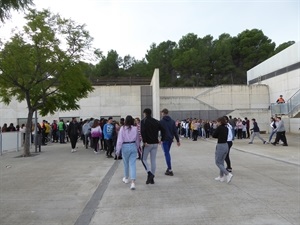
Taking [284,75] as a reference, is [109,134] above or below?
below

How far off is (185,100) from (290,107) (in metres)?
11.4

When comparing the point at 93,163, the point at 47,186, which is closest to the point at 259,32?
the point at 93,163

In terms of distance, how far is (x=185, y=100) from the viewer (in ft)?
123

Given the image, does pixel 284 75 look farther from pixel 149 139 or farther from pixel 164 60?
pixel 164 60

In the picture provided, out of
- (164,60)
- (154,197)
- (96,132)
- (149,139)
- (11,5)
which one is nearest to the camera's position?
(11,5)

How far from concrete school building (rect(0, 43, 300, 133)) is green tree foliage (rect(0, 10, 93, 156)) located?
1794 cm

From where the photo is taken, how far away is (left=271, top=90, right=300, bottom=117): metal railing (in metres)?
28.3

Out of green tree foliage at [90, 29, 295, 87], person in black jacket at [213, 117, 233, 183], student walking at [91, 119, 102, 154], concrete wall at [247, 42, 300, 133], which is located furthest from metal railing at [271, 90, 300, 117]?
green tree foliage at [90, 29, 295, 87]

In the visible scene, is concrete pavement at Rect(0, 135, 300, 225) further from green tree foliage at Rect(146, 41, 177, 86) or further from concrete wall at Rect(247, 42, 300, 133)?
green tree foliage at Rect(146, 41, 177, 86)

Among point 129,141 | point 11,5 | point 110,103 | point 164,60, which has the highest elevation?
point 164,60

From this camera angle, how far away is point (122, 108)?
127 ft

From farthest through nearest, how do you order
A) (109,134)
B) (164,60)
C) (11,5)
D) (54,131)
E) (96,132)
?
1. (164,60)
2. (54,131)
3. (96,132)
4. (109,134)
5. (11,5)

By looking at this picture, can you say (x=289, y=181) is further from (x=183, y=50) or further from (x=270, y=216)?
(x=183, y=50)

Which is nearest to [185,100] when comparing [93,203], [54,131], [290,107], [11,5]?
[290,107]
